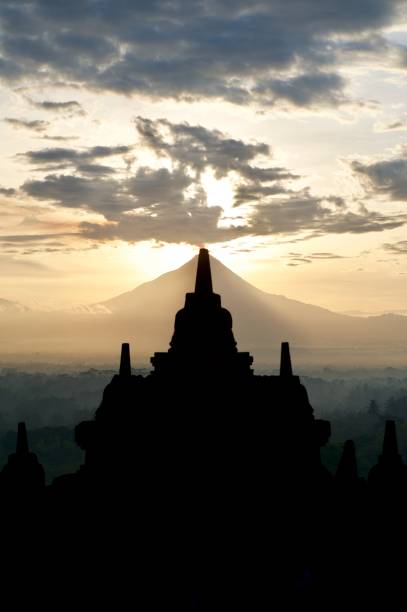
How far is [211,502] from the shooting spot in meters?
20.4

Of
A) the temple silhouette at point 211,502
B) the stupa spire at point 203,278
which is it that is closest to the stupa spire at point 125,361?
the temple silhouette at point 211,502

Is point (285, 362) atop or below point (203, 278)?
below

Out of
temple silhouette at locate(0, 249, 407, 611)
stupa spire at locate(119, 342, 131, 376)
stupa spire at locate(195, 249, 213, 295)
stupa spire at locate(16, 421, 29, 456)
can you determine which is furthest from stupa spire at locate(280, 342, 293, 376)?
stupa spire at locate(16, 421, 29, 456)

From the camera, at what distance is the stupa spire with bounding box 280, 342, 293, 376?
22.4 m

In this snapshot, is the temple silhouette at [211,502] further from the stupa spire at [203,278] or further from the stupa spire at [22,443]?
the stupa spire at [203,278]

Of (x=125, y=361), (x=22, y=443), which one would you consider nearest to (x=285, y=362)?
(x=125, y=361)

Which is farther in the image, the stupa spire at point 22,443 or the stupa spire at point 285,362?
the stupa spire at point 285,362

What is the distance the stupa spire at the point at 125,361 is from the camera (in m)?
22.5

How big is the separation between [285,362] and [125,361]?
4.35 m

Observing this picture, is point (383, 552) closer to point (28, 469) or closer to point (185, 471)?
point (185, 471)

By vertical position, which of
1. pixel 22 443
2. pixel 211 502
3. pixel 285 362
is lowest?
pixel 211 502

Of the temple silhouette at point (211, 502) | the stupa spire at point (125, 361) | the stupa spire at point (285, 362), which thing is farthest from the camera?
the stupa spire at point (125, 361)

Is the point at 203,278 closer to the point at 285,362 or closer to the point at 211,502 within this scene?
the point at 285,362

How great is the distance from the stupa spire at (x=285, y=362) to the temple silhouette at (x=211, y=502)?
63 mm
